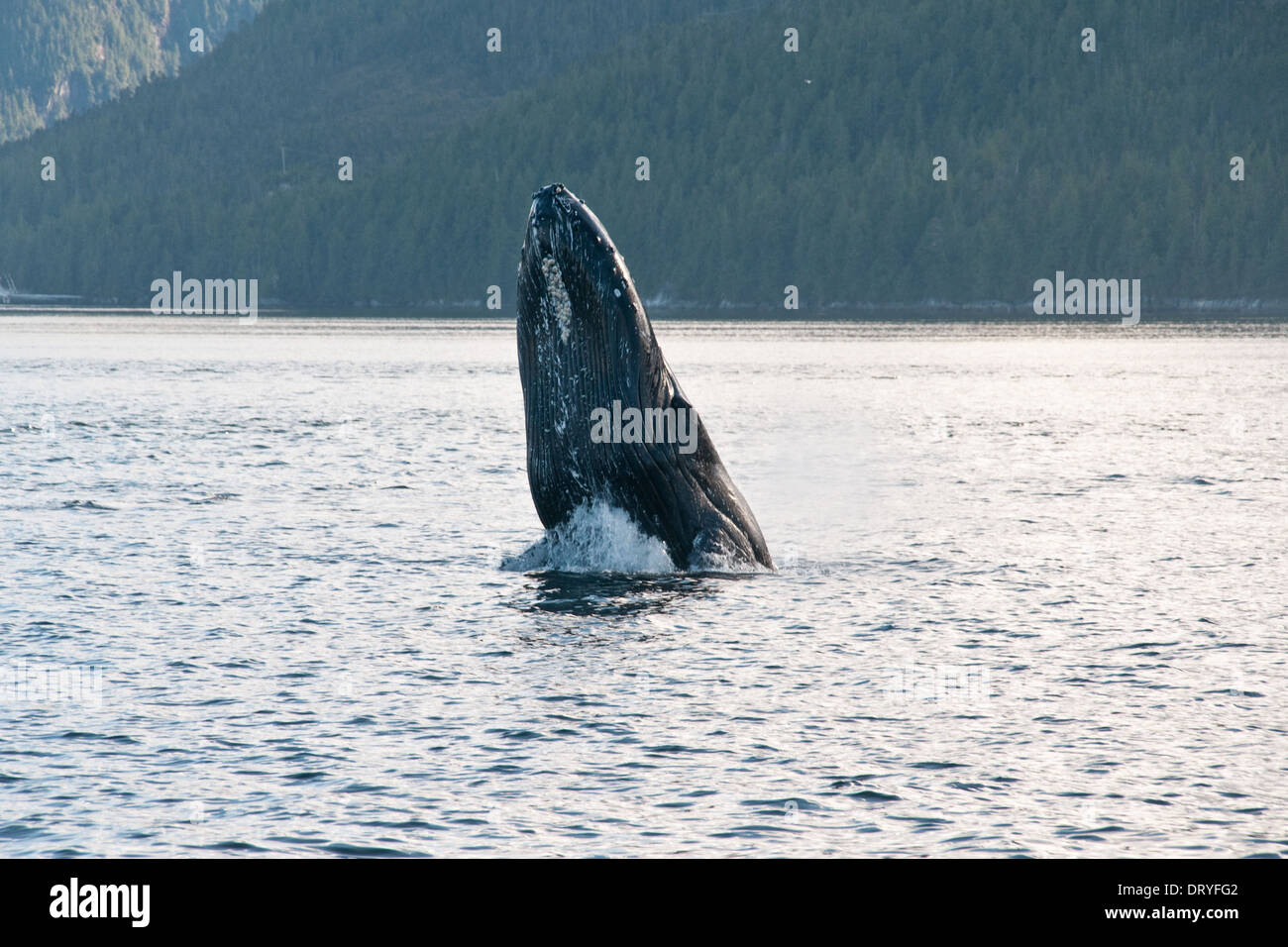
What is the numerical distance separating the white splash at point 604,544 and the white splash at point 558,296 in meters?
2.14

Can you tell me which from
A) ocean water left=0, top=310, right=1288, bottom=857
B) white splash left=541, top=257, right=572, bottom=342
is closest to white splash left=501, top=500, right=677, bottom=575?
ocean water left=0, top=310, right=1288, bottom=857

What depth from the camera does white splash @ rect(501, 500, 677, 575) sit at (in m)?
17.4

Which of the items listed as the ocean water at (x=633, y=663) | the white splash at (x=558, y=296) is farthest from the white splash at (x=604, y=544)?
the white splash at (x=558, y=296)

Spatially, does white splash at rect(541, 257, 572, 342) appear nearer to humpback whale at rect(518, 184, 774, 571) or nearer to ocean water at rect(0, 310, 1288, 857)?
humpback whale at rect(518, 184, 774, 571)

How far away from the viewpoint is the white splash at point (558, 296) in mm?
16062

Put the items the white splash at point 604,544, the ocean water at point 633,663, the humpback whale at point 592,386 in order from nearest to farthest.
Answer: the ocean water at point 633,663 → the humpback whale at point 592,386 → the white splash at point 604,544

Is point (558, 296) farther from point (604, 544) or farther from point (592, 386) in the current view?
point (604, 544)

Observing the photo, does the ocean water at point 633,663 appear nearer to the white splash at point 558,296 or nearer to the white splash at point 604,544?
the white splash at point 604,544

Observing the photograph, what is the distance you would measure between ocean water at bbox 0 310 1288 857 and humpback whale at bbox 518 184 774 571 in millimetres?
835

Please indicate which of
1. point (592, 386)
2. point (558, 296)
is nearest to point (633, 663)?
point (592, 386)

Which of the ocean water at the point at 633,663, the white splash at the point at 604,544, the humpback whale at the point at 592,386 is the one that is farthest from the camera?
the white splash at the point at 604,544

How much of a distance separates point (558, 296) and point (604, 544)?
9.99 feet

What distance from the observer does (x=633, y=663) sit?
13969 millimetres
